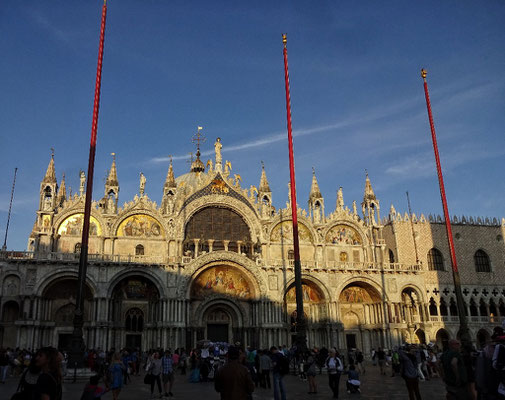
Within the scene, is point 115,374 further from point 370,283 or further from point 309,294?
point 370,283

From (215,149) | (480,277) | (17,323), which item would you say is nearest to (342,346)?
(480,277)

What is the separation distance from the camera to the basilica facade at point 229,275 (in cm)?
3456

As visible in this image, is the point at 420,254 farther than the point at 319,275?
Yes

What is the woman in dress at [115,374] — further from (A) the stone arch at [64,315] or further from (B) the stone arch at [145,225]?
(B) the stone arch at [145,225]

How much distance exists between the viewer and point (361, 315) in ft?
135

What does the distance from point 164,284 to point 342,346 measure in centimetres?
1514

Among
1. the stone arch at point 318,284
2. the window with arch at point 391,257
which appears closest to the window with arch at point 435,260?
the window with arch at point 391,257

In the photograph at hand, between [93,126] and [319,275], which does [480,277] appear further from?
[93,126]

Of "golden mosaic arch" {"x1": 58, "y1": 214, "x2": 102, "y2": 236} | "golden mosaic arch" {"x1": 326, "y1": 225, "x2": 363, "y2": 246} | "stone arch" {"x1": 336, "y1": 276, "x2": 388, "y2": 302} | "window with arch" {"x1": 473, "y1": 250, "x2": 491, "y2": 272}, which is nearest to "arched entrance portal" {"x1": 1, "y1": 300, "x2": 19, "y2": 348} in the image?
"golden mosaic arch" {"x1": 58, "y1": 214, "x2": 102, "y2": 236}

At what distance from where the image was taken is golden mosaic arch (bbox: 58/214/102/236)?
37500 mm

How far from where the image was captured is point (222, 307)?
37.7 m

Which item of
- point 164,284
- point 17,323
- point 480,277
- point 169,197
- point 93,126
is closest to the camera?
point 93,126

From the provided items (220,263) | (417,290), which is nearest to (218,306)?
(220,263)

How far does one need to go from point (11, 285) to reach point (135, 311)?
898 cm
